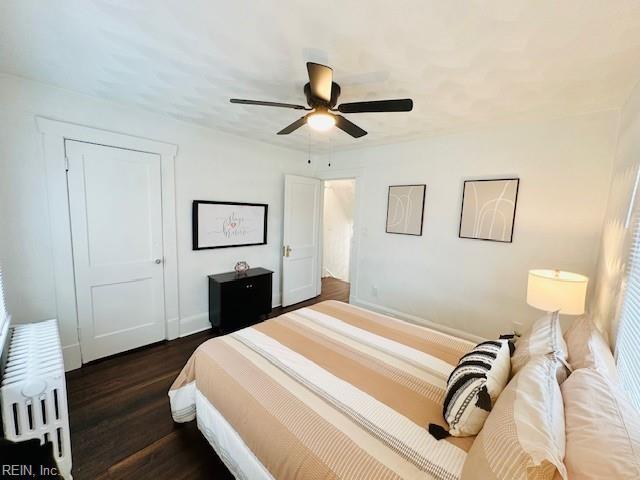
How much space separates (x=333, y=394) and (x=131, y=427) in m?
1.53

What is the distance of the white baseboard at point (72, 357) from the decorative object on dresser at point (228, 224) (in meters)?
1.37

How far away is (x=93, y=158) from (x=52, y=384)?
1.86 m

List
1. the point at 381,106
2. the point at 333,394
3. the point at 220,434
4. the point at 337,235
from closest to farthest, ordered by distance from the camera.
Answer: the point at 333,394, the point at 220,434, the point at 381,106, the point at 337,235

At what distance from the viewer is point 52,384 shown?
1.41 m

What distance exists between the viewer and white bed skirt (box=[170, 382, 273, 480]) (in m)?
1.24

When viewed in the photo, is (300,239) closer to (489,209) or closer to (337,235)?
(337,235)

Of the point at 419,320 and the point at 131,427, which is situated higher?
the point at 419,320

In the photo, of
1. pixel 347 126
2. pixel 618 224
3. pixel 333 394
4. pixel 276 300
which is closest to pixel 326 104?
pixel 347 126

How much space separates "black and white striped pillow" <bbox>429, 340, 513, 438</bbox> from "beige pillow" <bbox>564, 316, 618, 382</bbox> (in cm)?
30

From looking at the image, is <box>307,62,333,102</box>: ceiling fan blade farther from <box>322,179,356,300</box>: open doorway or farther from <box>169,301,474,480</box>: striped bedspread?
<box>322,179,356,300</box>: open doorway

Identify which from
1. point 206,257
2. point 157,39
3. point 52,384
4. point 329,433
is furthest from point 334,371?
point 206,257

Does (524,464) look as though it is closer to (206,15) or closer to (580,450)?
(580,450)

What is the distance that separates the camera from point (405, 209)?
3.38 m

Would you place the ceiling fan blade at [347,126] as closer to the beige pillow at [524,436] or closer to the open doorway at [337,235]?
the beige pillow at [524,436]
